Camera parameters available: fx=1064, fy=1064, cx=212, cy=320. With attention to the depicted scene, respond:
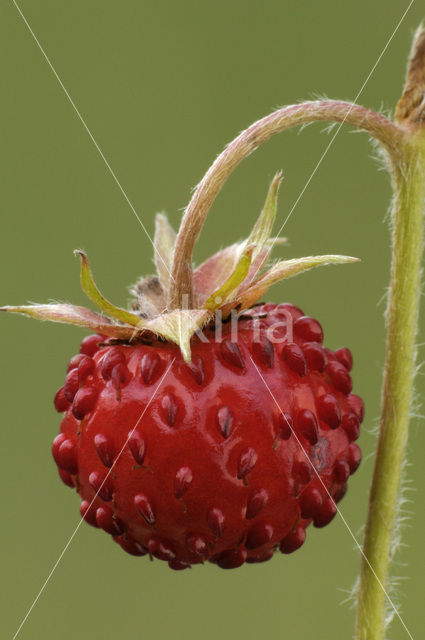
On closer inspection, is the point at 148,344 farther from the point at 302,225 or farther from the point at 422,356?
the point at 302,225

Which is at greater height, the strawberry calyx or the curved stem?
the curved stem

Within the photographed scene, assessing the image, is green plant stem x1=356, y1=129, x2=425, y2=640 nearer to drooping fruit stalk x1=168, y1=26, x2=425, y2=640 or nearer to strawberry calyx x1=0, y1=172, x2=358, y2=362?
drooping fruit stalk x1=168, y1=26, x2=425, y2=640

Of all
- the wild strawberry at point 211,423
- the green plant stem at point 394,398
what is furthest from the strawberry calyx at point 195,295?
the green plant stem at point 394,398

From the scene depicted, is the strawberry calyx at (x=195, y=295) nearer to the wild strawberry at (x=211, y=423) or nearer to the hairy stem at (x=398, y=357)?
the wild strawberry at (x=211, y=423)

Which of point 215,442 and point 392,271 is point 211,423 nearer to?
point 215,442

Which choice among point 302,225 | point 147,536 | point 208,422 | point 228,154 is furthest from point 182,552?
point 302,225

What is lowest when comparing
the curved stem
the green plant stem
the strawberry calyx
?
the green plant stem

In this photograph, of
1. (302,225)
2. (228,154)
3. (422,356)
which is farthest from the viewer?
(302,225)

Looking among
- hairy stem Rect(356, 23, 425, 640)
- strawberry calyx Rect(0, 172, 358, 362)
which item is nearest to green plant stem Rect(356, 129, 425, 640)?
hairy stem Rect(356, 23, 425, 640)

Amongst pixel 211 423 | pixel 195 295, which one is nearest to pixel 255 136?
pixel 195 295
